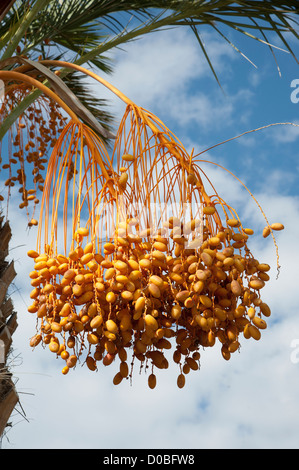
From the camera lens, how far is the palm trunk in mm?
2885

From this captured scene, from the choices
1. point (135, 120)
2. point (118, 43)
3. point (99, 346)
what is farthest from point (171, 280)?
point (118, 43)

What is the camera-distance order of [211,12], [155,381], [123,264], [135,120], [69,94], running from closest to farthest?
[123,264], [155,381], [135,120], [69,94], [211,12]

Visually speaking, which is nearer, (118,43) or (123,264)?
(123,264)

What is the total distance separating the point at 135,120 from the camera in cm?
214

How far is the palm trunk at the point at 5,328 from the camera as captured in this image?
9.46 ft

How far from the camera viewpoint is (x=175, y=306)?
1.75m

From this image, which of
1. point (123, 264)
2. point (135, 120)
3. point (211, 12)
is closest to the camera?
point (123, 264)

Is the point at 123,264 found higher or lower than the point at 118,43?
lower

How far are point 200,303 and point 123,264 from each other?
29cm

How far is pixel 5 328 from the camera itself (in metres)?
3.09

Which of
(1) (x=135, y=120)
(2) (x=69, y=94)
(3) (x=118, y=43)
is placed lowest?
(1) (x=135, y=120)
